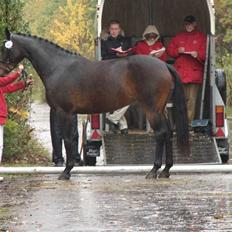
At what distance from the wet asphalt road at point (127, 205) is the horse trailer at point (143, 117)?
1804 mm

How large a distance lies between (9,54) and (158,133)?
2.49 meters

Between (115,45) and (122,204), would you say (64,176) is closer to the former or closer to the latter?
(122,204)

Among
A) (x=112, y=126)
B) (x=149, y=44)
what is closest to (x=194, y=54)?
(x=149, y=44)

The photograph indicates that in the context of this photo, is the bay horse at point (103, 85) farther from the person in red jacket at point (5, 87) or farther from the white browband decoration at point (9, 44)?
A: the person in red jacket at point (5, 87)

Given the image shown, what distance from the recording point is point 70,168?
481 inches

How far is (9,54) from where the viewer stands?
12.4 meters

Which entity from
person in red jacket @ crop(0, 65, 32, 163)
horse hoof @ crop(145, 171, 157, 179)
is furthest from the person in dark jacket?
person in red jacket @ crop(0, 65, 32, 163)

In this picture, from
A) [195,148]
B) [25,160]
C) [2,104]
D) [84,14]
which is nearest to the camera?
[2,104]

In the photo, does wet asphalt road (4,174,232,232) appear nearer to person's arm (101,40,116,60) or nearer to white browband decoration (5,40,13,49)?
white browband decoration (5,40,13,49)

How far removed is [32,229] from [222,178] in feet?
14.9

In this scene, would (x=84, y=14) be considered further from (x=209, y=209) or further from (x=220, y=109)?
(x=209, y=209)

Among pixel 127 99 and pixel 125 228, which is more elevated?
pixel 127 99

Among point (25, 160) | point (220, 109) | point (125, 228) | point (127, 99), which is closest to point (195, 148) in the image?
point (220, 109)

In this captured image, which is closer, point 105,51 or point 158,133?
point 158,133
